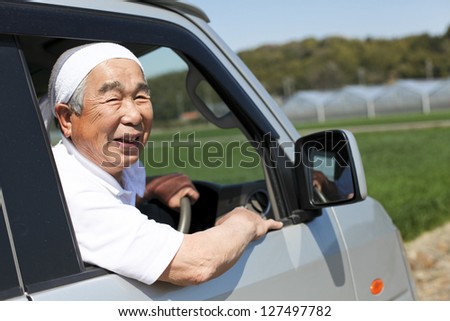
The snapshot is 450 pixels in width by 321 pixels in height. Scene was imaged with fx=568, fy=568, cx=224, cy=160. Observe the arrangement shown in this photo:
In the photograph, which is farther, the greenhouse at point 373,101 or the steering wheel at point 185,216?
the greenhouse at point 373,101

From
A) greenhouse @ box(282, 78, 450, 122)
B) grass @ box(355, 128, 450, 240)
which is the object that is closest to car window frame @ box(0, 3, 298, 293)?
grass @ box(355, 128, 450, 240)

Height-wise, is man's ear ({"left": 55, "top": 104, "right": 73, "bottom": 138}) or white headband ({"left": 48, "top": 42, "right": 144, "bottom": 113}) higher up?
white headband ({"left": 48, "top": 42, "right": 144, "bottom": 113})

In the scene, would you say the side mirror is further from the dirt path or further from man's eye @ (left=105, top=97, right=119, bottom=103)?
the dirt path

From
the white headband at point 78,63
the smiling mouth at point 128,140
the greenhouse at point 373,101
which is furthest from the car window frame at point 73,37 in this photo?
the greenhouse at point 373,101

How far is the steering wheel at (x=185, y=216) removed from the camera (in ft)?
7.75

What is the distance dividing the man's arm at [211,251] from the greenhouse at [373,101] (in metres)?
77.9

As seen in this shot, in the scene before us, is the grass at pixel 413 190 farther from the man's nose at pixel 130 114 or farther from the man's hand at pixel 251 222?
the man's nose at pixel 130 114

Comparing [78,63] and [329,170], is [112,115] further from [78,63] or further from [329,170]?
[329,170]

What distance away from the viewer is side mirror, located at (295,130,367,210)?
1974 millimetres

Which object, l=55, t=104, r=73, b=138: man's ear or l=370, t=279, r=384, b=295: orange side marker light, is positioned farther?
l=370, t=279, r=384, b=295: orange side marker light

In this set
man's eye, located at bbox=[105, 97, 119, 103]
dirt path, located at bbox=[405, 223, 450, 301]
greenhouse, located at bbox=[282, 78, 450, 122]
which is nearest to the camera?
man's eye, located at bbox=[105, 97, 119, 103]

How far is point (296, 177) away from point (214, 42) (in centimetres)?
57

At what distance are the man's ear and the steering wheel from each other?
0.74m

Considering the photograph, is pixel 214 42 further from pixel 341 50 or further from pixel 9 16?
pixel 341 50
